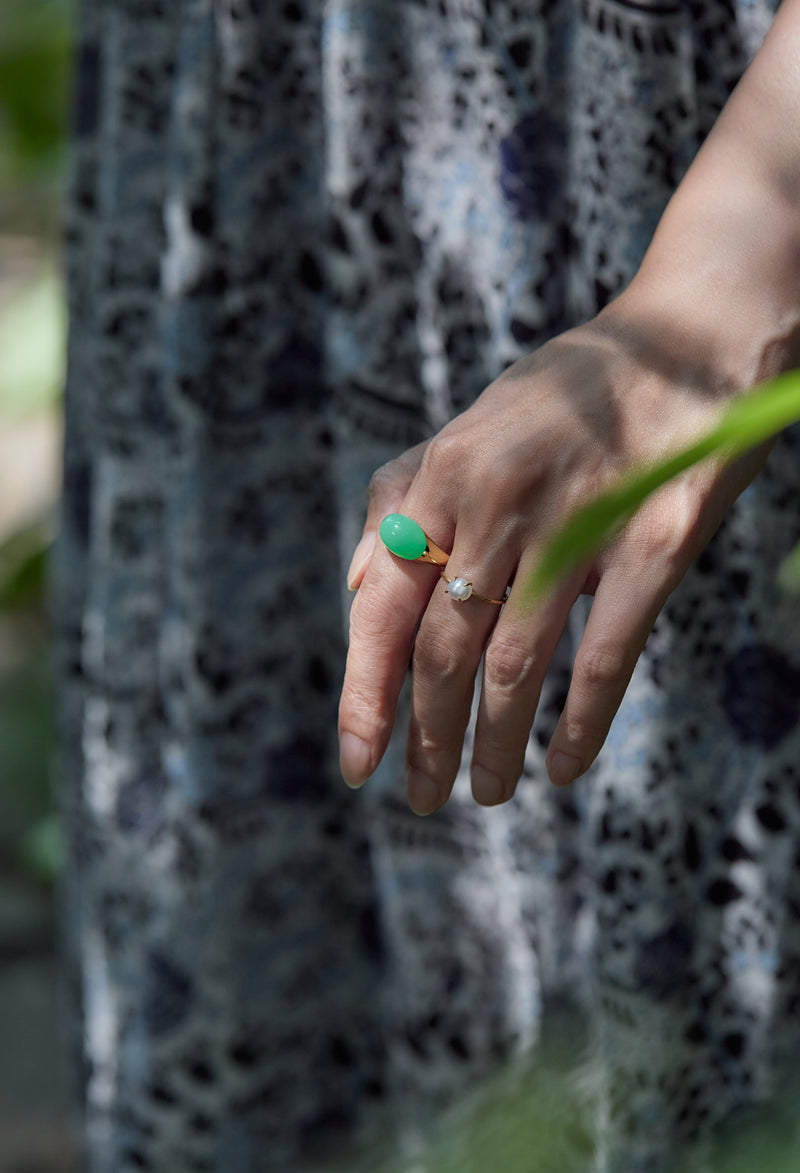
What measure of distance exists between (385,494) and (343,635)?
0.40 m

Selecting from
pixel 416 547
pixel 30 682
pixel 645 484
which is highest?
pixel 645 484

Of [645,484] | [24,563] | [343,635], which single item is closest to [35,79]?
Result: [24,563]

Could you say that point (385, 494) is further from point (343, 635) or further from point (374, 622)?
point (343, 635)

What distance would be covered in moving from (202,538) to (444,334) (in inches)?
10.3

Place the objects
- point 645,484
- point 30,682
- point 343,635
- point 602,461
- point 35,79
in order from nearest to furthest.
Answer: point 645,484 < point 602,461 < point 343,635 < point 35,79 < point 30,682

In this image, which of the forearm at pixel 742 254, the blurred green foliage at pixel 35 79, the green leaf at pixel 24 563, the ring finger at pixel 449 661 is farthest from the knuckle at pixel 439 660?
the blurred green foliage at pixel 35 79

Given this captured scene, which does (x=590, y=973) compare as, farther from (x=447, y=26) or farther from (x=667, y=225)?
(x=447, y=26)

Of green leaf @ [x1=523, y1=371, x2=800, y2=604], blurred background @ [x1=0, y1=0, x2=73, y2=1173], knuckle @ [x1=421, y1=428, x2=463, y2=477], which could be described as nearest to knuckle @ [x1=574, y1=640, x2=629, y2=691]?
knuckle @ [x1=421, y1=428, x2=463, y2=477]

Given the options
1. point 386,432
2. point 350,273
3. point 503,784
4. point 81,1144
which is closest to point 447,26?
point 350,273

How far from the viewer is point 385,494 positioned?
52 cm

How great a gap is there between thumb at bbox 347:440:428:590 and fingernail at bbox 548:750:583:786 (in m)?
0.13

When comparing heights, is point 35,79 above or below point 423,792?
above

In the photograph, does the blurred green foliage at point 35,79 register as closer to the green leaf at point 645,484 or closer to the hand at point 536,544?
the hand at point 536,544

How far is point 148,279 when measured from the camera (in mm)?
863
